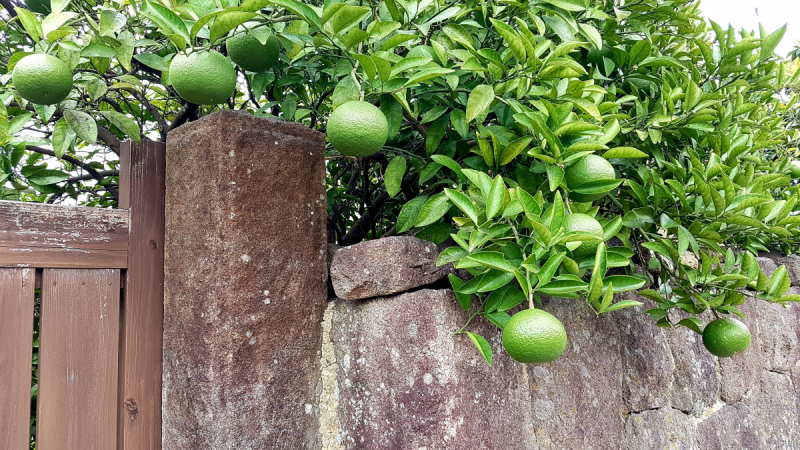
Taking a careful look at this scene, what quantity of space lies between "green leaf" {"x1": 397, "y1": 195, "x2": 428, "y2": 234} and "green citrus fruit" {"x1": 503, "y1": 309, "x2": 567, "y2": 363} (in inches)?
19.3

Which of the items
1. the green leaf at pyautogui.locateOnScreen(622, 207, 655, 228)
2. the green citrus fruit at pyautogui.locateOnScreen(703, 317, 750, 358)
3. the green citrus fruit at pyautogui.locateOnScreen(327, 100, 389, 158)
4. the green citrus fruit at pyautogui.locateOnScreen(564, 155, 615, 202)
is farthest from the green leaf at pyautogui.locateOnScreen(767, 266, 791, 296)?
the green citrus fruit at pyautogui.locateOnScreen(327, 100, 389, 158)

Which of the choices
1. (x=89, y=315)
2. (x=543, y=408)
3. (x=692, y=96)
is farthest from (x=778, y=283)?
(x=89, y=315)

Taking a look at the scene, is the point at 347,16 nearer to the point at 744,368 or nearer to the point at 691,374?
the point at 691,374

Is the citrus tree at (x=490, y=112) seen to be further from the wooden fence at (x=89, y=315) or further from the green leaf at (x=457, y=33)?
the wooden fence at (x=89, y=315)

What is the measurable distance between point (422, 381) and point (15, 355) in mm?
928

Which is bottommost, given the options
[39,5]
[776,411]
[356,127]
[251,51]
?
[776,411]

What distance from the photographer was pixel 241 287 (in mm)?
1204

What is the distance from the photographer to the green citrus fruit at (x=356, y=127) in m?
1.00

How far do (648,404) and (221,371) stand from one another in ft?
4.85

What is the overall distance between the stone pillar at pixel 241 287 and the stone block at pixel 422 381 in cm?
11

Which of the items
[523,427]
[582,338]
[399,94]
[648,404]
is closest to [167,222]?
[399,94]

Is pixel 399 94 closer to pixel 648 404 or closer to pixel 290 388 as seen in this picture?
pixel 290 388

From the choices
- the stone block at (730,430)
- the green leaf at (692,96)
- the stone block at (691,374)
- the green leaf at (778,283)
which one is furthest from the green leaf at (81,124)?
the stone block at (730,430)

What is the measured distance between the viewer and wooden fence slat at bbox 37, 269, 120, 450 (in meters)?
1.13
